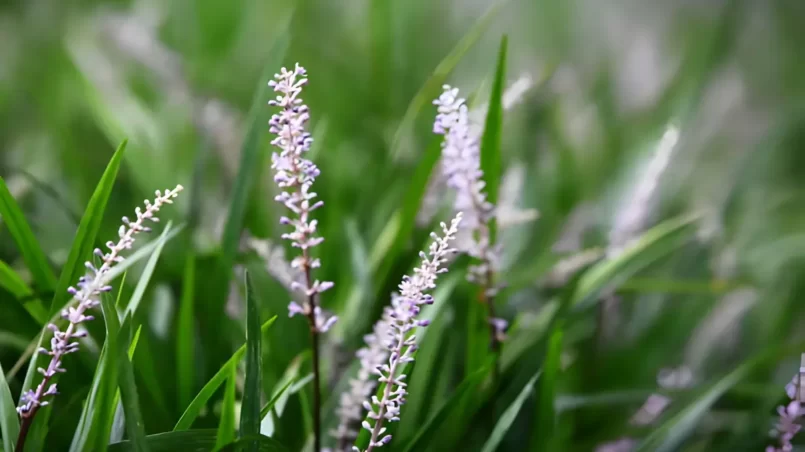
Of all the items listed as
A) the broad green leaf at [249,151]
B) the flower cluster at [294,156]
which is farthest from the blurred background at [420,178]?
the flower cluster at [294,156]

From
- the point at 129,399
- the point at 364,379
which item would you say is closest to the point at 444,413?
the point at 364,379

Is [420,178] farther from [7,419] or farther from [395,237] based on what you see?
[7,419]

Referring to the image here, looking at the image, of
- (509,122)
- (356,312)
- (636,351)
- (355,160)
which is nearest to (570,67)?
(509,122)

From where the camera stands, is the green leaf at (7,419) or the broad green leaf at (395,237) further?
the broad green leaf at (395,237)

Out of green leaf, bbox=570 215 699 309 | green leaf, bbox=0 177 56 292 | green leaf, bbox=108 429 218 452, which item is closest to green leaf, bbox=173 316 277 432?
green leaf, bbox=108 429 218 452

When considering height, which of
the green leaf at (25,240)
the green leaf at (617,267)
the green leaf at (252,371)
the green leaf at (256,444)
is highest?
the green leaf at (617,267)

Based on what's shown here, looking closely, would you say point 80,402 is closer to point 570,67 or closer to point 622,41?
point 570,67

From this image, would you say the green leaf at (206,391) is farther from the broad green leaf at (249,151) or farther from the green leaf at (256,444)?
the broad green leaf at (249,151)
